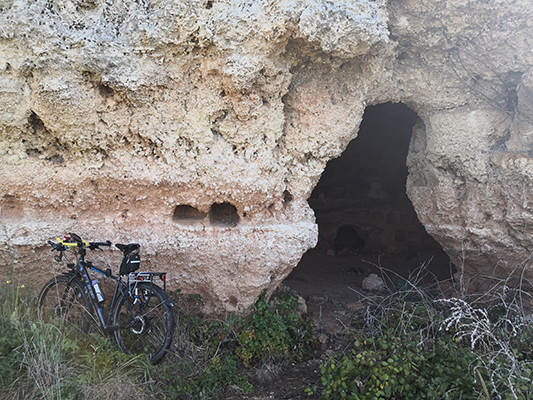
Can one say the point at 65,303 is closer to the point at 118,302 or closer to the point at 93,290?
the point at 93,290

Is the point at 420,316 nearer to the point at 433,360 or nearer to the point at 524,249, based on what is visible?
the point at 433,360

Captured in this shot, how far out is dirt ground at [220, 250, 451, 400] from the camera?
119 inches

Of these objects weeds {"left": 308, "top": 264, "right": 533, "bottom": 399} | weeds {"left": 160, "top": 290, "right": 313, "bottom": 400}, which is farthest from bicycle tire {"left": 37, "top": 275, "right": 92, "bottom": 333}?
weeds {"left": 308, "top": 264, "right": 533, "bottom": 399}

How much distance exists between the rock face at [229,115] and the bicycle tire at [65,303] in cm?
27

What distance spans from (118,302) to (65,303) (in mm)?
499

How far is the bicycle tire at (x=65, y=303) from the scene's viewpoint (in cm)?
302

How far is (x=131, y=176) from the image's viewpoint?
3.22m

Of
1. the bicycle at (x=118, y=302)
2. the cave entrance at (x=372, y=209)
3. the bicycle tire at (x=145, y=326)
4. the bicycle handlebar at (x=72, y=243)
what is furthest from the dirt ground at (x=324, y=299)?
the bicycle handlebar at (x=72, y=243)

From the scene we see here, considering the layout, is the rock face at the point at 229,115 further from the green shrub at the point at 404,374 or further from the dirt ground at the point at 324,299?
the green shrub at the point at 404,374

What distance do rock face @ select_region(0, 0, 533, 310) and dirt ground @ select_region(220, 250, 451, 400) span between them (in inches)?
27.7

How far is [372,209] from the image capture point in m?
7.45

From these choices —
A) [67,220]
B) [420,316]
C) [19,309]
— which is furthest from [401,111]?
[19,309]

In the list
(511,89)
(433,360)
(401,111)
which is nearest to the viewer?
(433,360)

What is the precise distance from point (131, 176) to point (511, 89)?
142 inches
